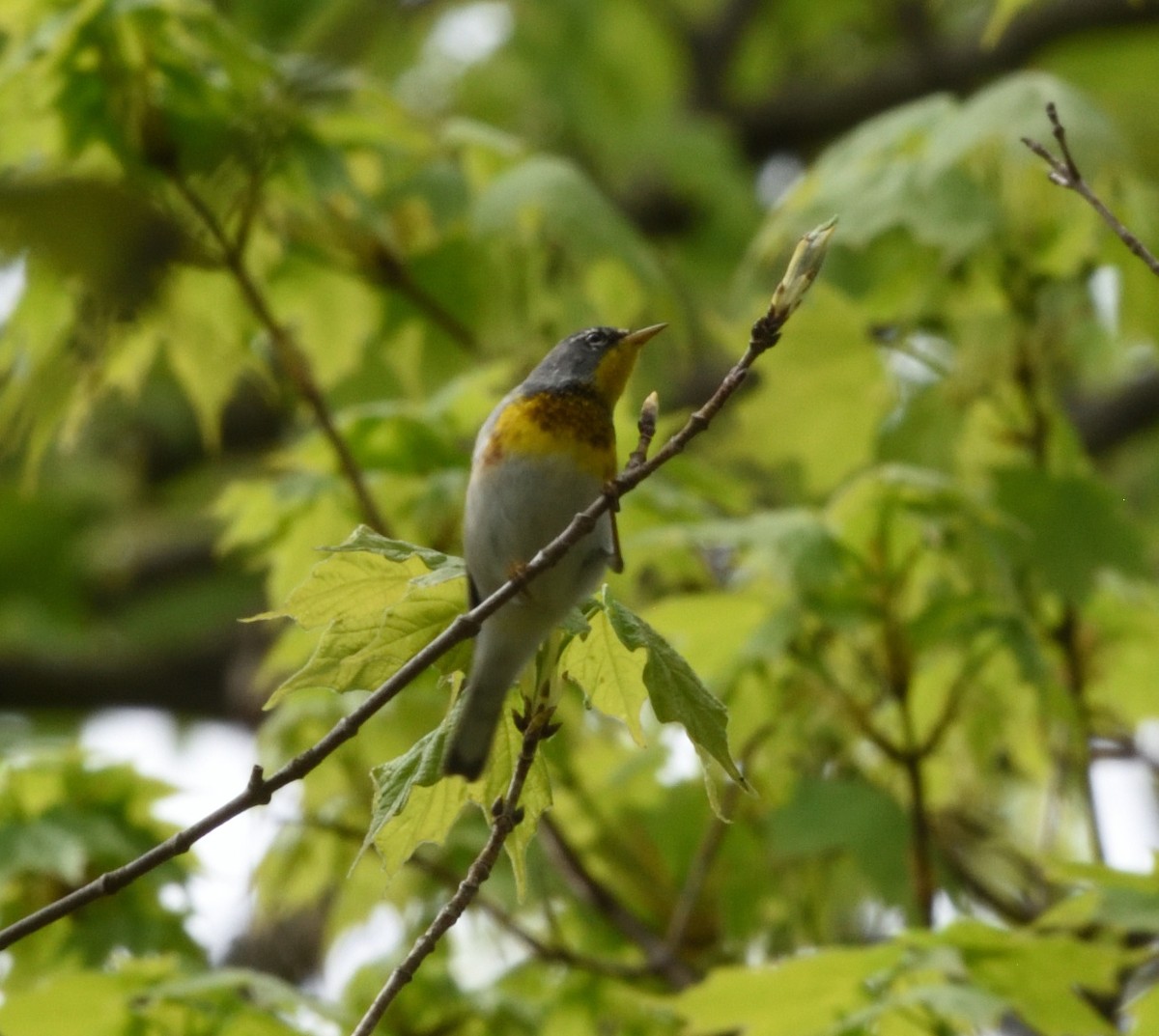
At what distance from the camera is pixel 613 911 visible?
11.6 feet

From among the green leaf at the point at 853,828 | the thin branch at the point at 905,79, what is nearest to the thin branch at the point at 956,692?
the green leaf at the point at 853,828

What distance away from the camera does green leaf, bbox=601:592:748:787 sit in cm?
184

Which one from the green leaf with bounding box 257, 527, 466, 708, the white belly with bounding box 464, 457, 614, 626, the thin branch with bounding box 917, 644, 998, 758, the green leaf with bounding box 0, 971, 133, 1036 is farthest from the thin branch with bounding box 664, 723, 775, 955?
the green leaf with bounding box 257, 527, 466, 708

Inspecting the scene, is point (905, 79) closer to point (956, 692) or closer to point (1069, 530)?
point (1069, 530)

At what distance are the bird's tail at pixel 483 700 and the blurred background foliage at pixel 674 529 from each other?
82 centimetres

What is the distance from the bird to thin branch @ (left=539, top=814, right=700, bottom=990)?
1162 mm

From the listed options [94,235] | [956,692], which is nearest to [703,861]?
[956,692]

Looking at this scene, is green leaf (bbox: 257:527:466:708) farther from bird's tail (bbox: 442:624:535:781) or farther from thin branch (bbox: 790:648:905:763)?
thin branch (bbox: 790:648:905:763)

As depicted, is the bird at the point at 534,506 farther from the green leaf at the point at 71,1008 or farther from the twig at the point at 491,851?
the green leaf at the point at 71,1008

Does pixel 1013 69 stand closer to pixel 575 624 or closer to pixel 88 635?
pixel 88 635

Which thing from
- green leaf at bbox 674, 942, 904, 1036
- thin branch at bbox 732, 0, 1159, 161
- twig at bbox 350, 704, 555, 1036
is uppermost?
thin branch at bbox 732, 0, 1159, 161

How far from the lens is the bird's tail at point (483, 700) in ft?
6.72

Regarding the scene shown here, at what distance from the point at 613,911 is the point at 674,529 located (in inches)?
39.5

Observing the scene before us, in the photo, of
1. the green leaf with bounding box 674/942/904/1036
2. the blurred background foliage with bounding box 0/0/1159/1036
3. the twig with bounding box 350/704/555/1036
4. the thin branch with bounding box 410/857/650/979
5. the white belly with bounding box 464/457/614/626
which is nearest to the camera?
the twig with bounding box 350/704/555/1036
